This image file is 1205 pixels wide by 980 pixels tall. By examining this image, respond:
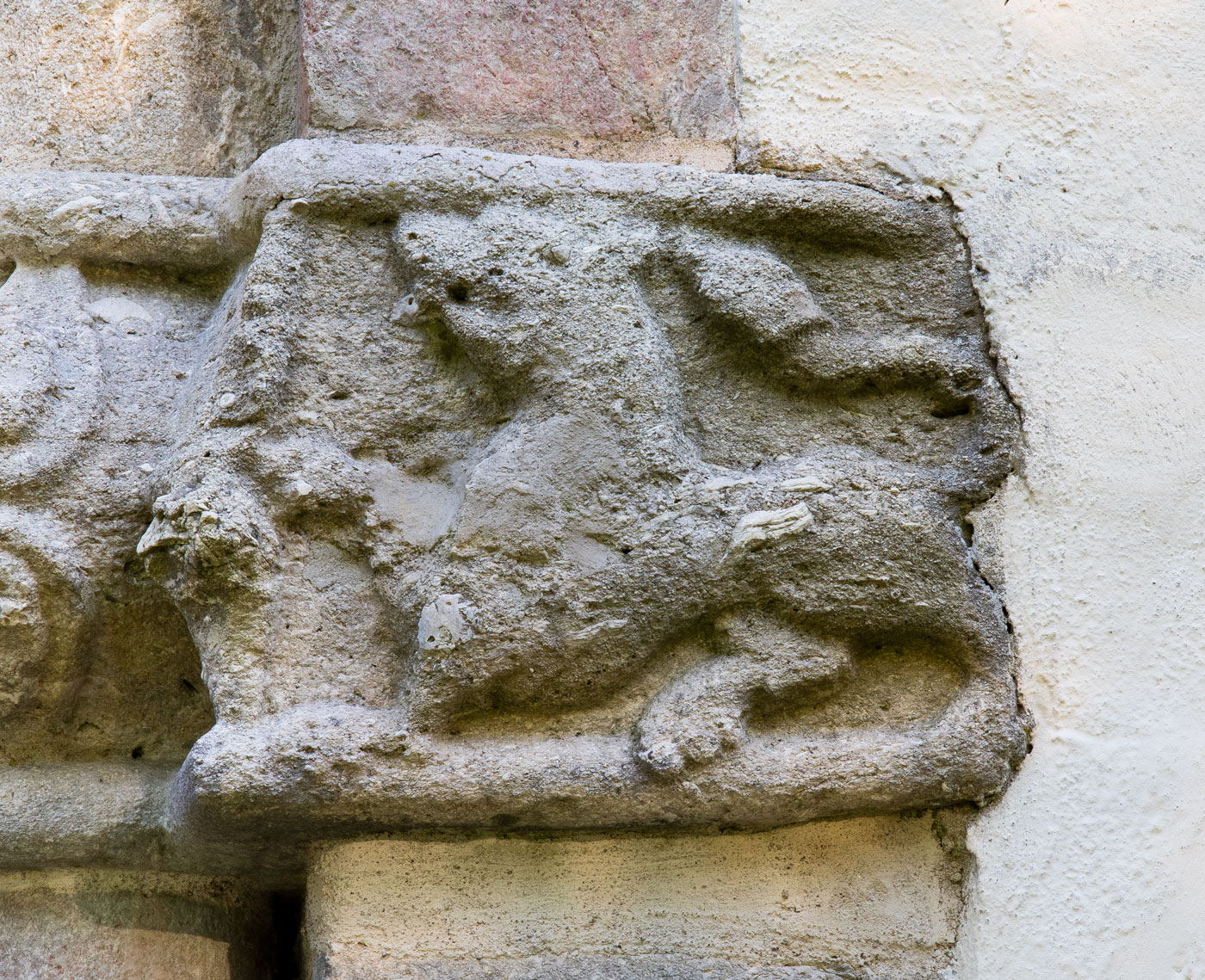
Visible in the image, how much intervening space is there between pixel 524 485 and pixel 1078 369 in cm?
60

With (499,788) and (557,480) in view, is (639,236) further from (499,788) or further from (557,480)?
(499,788)

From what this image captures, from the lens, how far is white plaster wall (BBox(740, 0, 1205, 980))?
112 centimetres

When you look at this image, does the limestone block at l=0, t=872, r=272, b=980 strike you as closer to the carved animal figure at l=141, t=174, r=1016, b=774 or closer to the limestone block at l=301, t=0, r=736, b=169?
the carved animal figure at l=141, t=174, r=1016, b=774

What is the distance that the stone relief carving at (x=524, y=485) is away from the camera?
1.09 metres

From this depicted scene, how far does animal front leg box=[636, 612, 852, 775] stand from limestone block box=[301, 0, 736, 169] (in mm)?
539

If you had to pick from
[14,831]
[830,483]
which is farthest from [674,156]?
[14,831]

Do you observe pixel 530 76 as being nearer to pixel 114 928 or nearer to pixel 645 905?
pixel 645 905

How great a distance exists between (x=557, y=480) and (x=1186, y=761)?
0.66 meters

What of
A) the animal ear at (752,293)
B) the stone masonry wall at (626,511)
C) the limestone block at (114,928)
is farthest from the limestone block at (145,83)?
the limestone block at (114,928)

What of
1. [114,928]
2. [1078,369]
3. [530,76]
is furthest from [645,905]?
[530,76]

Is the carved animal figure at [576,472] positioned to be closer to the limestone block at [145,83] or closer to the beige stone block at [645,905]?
the beige stone block at [645,905]

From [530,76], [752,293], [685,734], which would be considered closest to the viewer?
[685,734]

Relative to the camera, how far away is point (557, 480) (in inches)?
44.6

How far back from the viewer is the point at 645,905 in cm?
112
